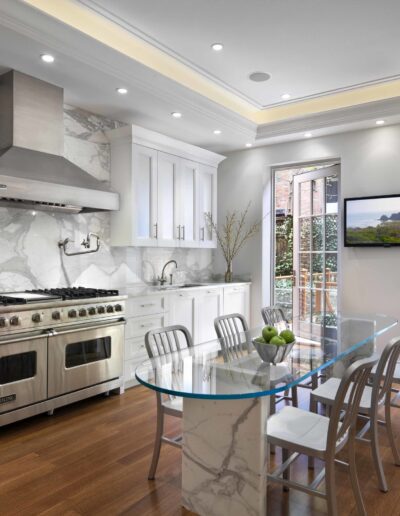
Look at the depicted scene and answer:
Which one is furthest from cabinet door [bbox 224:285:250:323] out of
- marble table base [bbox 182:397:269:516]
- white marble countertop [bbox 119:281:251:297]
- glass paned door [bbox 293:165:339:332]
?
marble table base [bbox 182:397:269:516]

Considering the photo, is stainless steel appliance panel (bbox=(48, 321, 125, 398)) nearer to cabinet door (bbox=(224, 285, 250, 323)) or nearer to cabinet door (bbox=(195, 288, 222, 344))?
cabinet door (bbox=(195, 288, 222, 344))

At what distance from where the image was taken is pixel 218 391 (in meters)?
1.71

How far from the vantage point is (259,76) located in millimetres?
4195

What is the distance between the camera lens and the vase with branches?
18.9 feet

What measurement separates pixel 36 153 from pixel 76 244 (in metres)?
1.05

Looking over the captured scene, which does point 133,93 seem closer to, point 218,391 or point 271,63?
point 271,63

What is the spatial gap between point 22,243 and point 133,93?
1.65m

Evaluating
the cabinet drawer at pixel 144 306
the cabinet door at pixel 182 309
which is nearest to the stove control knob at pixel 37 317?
the cabinet drawer at pixel 144 306

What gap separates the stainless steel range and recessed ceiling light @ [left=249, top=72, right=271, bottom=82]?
248 centimetres

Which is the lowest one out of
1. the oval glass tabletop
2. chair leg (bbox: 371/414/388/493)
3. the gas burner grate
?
chair leg (bbox: 371/414/388/493)

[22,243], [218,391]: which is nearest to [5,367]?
[22,243]

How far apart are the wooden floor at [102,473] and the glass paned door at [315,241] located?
2.14 meters

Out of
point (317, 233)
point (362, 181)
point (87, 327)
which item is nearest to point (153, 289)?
point (87, 327)

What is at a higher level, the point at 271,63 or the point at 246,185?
the point at 271,63
